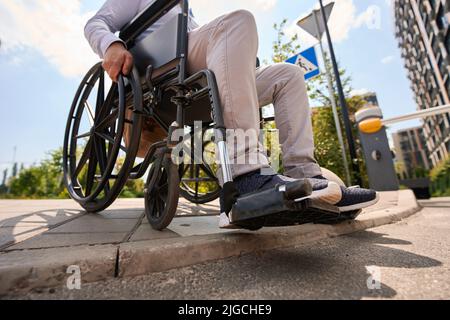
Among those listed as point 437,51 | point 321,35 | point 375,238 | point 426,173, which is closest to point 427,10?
point 437,51

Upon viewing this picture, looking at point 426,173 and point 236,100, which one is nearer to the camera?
point 236,100

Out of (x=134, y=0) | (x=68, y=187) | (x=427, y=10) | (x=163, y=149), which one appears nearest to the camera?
(x=163, y=149)

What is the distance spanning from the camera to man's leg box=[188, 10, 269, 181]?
833 millimetres

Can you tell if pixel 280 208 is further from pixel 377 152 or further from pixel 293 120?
pixel 377 152

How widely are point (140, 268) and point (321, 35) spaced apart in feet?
14.5

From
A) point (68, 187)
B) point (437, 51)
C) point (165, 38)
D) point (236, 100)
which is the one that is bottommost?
point (68, 187)

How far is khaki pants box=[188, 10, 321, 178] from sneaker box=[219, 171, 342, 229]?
0.03 metres

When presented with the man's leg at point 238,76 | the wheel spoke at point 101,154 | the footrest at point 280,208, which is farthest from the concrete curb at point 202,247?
the wheel spoke at point 101,154

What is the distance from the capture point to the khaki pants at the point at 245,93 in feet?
2.84

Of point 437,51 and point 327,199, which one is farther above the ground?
point 437,51

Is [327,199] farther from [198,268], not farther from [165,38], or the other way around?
[165,38]

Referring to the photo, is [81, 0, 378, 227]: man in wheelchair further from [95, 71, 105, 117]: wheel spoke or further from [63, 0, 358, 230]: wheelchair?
[95, 71, 105, 117]: wheel spoke

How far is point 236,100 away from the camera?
2.87 feet

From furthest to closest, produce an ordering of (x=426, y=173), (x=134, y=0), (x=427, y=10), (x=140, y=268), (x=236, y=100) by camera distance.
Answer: (x=427, y=10) < (x=426, y=173) < (x=134, y=0) < (x=236, y=100) < (x=140, y=268)
